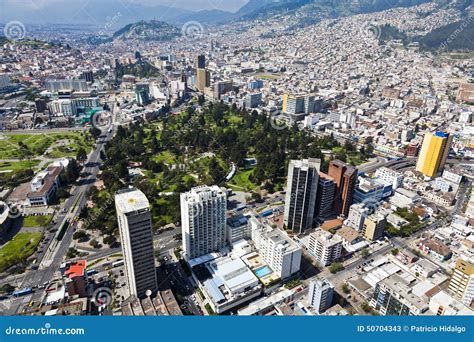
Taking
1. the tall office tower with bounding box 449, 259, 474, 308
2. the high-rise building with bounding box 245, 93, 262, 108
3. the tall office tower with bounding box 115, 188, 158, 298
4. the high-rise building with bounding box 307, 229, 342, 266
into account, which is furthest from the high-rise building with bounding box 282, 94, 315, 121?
the tall office tower with bounding box 115, 188, 158, 298

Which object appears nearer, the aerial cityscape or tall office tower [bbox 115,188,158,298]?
tall office tower [bbox 115,188,158,298]

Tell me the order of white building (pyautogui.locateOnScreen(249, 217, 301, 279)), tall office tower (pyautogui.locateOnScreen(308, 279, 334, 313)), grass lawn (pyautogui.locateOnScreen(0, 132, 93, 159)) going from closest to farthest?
tall office tower (pyautogui.locateOnScreen(308, 279, 334, 313))
white building (pyautogui.locateOnScreen(249, 217, 301, 279))
grass lawn (pyautogui.locateOnScreen(0, 132, 93, 159))

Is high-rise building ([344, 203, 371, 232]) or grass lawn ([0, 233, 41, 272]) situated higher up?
high-rise building ([344, 203, 371, 232])

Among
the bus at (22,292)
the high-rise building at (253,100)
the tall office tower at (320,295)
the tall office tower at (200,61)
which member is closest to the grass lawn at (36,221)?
the bus at (22,292)

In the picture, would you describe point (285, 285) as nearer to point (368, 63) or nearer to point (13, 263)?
point (13, 263)

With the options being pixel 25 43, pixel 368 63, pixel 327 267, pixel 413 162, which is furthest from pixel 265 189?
pixel 25 43

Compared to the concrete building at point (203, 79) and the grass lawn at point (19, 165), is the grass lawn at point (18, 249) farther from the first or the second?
the concrete building at point (203, 79)
